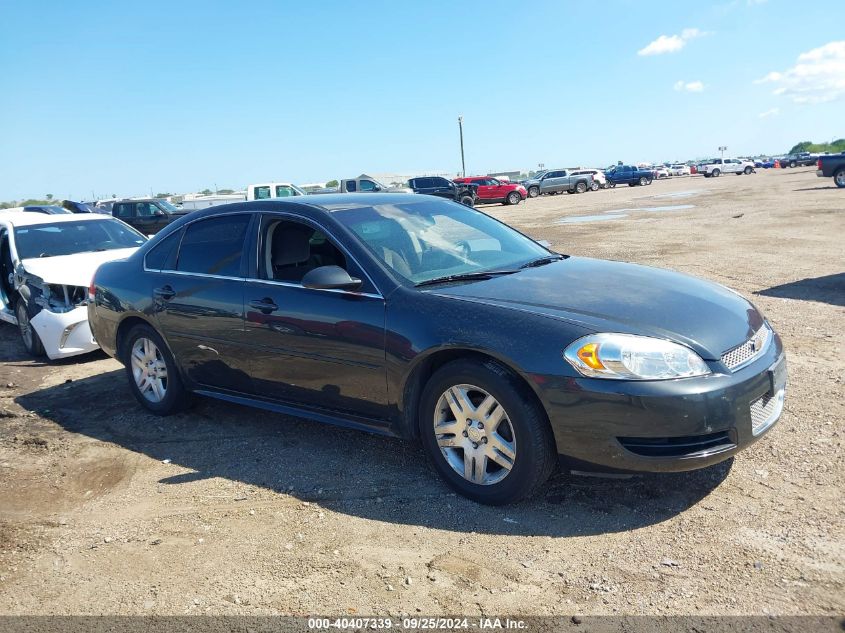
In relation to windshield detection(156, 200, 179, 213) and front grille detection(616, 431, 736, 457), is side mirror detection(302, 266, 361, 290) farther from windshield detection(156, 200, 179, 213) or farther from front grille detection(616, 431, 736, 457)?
windshield detection(156, 200, 179, 213)

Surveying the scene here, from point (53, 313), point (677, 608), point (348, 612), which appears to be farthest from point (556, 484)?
point (53, 313)

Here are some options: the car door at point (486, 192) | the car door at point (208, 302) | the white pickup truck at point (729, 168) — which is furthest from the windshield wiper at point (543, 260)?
the white pickup truck at point (729, 168)

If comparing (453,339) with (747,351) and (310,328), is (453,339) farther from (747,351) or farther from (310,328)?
(747,351)

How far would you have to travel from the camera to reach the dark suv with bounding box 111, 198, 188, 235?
25.8 metres

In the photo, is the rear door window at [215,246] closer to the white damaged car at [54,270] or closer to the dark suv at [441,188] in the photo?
the white damaged car at [54,270]

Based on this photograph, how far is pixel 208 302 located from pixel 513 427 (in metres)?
2.54

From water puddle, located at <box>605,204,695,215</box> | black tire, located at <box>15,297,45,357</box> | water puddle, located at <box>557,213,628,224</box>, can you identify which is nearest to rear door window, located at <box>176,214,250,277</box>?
black tire, located at <box>15,297,45,357</box>

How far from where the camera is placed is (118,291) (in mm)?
5793

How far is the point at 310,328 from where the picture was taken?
14.4ft

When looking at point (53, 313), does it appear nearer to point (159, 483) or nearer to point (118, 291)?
point (118, 291)

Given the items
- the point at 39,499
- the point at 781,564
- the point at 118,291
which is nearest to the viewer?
the point at 781,564

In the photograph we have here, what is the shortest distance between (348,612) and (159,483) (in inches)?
80.6

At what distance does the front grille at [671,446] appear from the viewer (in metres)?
3.34

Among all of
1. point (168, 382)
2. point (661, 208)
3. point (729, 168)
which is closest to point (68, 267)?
point (168, 382)
